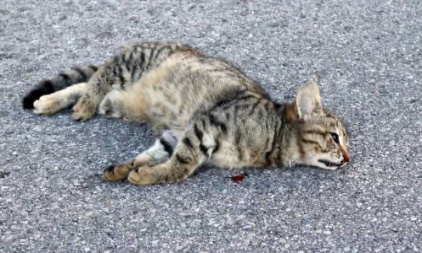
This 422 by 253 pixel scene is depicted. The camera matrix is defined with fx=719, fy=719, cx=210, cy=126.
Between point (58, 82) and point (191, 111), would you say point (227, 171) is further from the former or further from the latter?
point (58, 82)

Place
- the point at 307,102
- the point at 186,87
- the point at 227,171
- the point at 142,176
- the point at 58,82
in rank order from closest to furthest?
the point at 142,176
the point at 227,171
the point at 307,102
the point at 186,87
the point at 58,82

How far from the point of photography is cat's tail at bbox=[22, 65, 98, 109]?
5150 millimetres

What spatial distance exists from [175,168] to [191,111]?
64cm

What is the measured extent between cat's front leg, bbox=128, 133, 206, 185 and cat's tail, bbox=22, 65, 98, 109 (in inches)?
49.8

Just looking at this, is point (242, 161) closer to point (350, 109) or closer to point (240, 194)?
point (240, 194)

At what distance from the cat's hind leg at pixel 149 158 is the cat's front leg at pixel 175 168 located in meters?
0.07

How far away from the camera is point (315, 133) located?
4594 mm

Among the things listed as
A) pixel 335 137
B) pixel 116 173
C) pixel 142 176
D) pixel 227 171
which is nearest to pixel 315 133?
pixel 335 137

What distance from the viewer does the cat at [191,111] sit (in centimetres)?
448

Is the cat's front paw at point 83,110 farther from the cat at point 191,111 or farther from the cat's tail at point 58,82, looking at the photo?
the cat's tail at point 58,82

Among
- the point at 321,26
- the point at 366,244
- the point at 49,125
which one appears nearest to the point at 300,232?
the point at 366,244

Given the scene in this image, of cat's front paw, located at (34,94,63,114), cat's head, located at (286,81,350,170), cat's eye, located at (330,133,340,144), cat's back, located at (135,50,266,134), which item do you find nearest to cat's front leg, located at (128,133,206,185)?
cat's back, located at (135,50,266,134)

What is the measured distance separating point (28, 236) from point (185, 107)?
1.51m

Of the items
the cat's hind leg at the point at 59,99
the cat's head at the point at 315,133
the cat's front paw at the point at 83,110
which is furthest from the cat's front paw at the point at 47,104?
the cat's head at the point at 315,133
